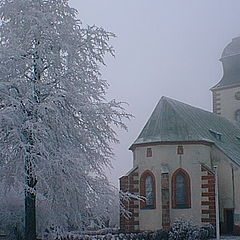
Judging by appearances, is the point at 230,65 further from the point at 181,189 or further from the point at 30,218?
the point at 30,218

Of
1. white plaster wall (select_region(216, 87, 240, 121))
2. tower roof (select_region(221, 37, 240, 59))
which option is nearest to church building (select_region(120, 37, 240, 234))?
white plaster wall (select_region(216, 87, 240, 121))

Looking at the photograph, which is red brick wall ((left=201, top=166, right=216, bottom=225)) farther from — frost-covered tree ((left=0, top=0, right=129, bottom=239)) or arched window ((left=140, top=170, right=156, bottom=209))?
frost-covered tree ((left=0, top=0, right=129, bottom=239))

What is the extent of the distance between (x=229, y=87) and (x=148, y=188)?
1667cm

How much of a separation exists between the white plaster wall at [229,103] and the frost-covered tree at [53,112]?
92.0 feet

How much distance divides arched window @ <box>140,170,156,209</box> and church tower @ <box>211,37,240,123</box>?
1540 centimetres

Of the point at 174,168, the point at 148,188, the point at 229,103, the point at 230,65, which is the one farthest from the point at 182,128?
the point at 230,65

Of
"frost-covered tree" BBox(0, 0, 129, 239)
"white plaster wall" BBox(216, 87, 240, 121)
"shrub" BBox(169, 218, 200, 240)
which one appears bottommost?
"shrub" BBox(169, 218, 200, 240)

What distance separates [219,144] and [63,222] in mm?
18055

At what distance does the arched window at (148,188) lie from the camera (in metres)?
32.5

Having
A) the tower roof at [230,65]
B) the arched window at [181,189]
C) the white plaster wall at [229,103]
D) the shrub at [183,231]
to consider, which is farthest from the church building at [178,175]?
the tower roof at [230,65]

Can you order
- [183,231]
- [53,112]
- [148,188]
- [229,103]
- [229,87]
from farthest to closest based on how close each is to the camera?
[229,103], [229,87], [148,188], [183,231], [53,112]

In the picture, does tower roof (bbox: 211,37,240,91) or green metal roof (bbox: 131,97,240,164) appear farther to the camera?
tower roof (bbox: 211,37,240,91)

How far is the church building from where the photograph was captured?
3180cm

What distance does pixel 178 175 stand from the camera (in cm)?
3250
